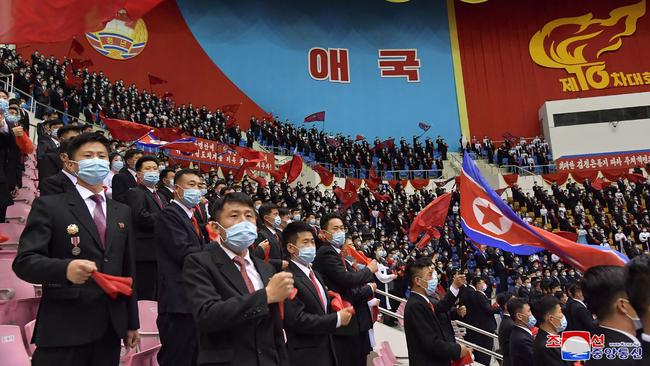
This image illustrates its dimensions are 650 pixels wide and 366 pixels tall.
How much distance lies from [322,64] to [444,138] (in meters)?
5.32

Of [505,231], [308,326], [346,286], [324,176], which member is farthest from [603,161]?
[308,326]

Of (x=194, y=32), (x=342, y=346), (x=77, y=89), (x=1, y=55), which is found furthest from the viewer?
(x=194, y=32)

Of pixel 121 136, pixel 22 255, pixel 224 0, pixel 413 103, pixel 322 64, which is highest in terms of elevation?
pixel 224 0

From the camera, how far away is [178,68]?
1914cm

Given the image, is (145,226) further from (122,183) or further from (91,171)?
(91,171)

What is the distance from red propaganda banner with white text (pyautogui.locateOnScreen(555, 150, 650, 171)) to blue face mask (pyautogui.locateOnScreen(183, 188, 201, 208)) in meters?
18.5

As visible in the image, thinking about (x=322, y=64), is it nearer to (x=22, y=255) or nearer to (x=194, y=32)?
(x=194, y=32)

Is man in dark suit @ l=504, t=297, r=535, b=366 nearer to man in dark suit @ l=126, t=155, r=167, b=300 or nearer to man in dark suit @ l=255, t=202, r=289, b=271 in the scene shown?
man in dark suit @ l=255, t=202, r=289, b=271

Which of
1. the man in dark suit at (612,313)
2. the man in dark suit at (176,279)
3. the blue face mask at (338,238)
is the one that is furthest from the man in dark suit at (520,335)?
the man in dark suit at (176,279)

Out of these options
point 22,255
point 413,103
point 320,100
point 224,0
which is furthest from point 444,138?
point 22,255

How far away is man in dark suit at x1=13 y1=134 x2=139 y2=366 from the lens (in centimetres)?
199

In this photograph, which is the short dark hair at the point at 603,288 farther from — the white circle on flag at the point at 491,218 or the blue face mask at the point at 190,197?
the white circle on flag at the point at 491,218

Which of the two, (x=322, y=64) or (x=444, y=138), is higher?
(x=322, y=64)

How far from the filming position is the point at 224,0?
2072 centimetres
